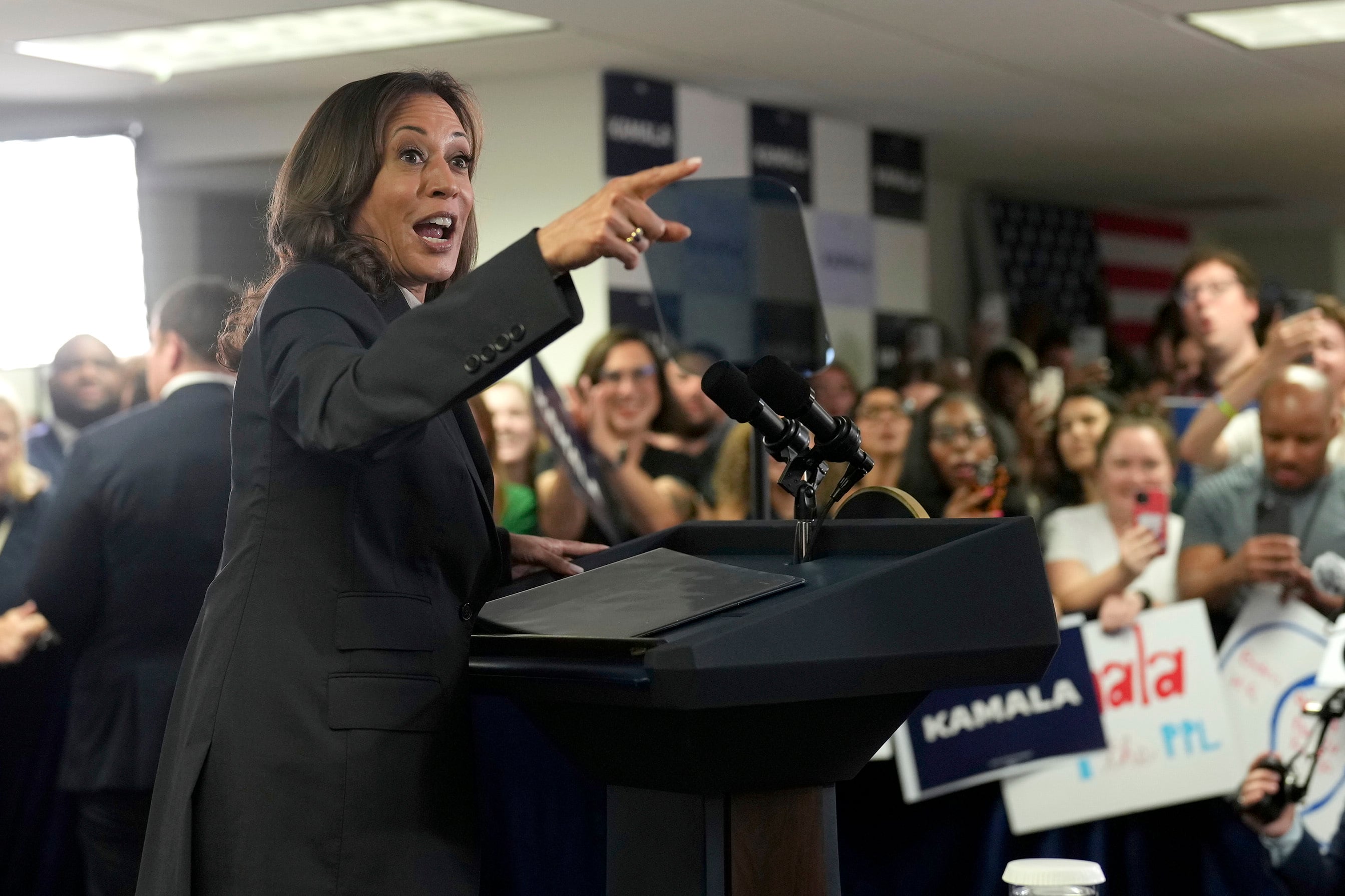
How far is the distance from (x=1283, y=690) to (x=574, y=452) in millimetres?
2092

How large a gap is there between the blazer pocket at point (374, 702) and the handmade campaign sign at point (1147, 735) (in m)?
1.48

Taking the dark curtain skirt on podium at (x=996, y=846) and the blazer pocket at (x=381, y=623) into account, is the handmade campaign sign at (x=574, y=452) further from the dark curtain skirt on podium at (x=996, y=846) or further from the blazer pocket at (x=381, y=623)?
the blazer pocket at (x=381, y=623)

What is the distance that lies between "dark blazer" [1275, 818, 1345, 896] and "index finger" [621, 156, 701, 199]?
6.11 ft

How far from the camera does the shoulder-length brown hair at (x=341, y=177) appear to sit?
5.09 feet

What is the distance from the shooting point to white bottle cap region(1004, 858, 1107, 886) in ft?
5.65

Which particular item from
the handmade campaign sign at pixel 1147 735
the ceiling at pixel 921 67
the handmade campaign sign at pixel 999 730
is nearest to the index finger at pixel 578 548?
the handmade campaign sign at pixel 999 730

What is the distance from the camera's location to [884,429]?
461cm

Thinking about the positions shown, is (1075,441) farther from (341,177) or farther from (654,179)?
(654,179)

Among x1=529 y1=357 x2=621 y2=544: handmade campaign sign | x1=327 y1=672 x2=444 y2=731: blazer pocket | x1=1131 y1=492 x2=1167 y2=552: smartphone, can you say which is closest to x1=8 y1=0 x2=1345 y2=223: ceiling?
x1=529 y1=357 x2=621 y2=544: handmade campaign sign

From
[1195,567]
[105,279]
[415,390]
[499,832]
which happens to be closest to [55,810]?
[499,832]

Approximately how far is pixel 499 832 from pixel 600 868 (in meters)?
0.14

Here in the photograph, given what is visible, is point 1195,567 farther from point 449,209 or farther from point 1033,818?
point 449,209

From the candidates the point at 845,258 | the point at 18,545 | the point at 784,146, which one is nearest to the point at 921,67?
the point at 784,146

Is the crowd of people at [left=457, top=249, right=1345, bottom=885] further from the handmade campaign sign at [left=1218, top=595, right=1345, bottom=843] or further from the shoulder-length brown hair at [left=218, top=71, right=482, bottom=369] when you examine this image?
the shoulder-length brown hair at [left=218, top=71, right=482, bottom=369]
